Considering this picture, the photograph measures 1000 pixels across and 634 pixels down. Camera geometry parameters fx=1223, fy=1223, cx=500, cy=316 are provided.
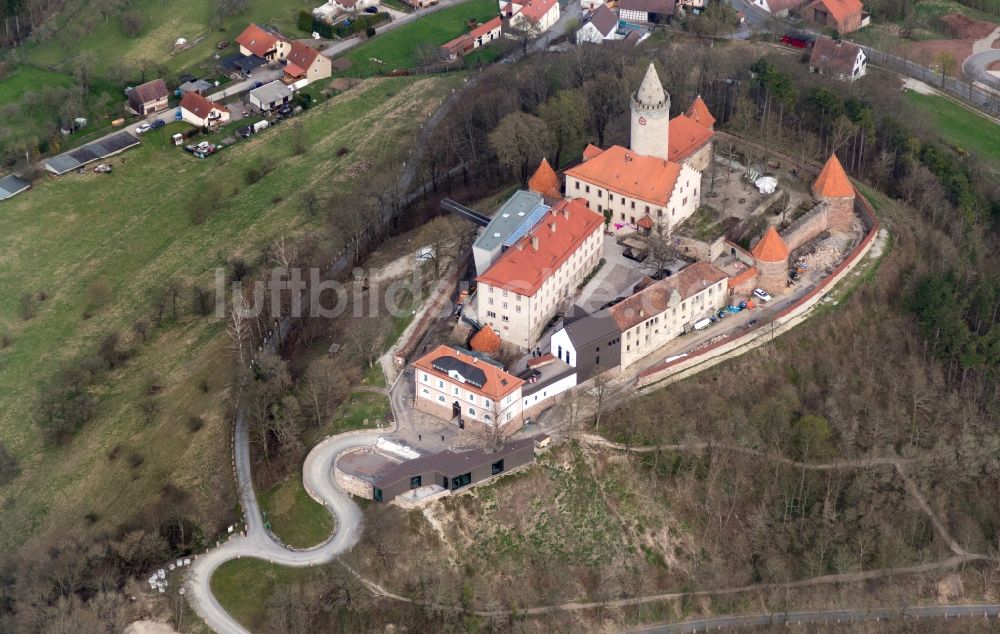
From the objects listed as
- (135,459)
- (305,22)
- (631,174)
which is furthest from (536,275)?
(305,22)

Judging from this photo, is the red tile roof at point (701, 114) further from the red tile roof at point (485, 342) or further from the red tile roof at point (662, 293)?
the red tile roof at point (485, 342)

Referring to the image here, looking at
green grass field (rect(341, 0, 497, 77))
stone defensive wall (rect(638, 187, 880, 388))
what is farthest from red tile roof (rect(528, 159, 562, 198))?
green grass field (rect(341, 0, 497, 77))

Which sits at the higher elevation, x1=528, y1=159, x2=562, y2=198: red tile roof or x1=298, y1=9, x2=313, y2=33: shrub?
x1=528, y1=159, x2=562, y2=198: red tile roof

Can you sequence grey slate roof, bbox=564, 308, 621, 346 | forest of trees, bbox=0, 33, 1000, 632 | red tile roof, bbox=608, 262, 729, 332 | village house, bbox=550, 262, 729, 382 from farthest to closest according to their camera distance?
red tile roof, bbox=608, 262, 729, 332, village house, bbox=550, 262, 729, 382, grey slate roof, bbox=564, 308, 621, 346, forest of trees, bbox=0, 33, 1000, 632

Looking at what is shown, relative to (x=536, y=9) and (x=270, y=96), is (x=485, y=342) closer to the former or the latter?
(x=270, y=96)

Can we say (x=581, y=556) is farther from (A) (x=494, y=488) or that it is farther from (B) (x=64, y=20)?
(B) (x=64, y=20)

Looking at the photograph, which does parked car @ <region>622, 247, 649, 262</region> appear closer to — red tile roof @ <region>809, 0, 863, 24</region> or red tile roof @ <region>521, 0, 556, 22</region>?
red tile roof @ <region>521, 0, 556, 22</region>

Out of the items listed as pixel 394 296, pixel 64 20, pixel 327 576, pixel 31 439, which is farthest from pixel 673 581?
pixel 64 20

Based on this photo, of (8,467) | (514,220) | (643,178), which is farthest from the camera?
(643,178)
